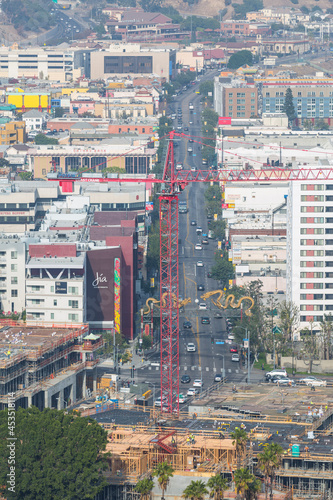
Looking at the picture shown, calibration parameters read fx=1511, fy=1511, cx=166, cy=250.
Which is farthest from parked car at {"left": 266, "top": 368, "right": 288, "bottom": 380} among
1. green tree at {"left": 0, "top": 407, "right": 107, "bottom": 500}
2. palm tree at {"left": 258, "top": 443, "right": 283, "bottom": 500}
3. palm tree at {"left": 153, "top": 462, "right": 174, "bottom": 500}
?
palm tree at {"left": 153, "top": 462, "right": 174, "bottom": 500}

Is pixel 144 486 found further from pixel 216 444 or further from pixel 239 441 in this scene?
pixel 216 444

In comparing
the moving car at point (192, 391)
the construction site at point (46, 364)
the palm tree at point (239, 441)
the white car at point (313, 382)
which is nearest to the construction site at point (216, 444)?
the palm tree at point (239, 441)

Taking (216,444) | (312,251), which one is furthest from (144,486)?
(312,251)

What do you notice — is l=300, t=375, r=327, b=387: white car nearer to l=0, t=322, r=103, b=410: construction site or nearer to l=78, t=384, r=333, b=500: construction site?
l=78, t=384, r=333, b=500: construction site

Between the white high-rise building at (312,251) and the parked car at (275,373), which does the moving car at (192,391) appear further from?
the white high-rise building at (312,251)

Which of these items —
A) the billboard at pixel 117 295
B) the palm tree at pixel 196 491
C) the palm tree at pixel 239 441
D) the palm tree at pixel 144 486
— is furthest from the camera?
the billboard at pixel 117 295
